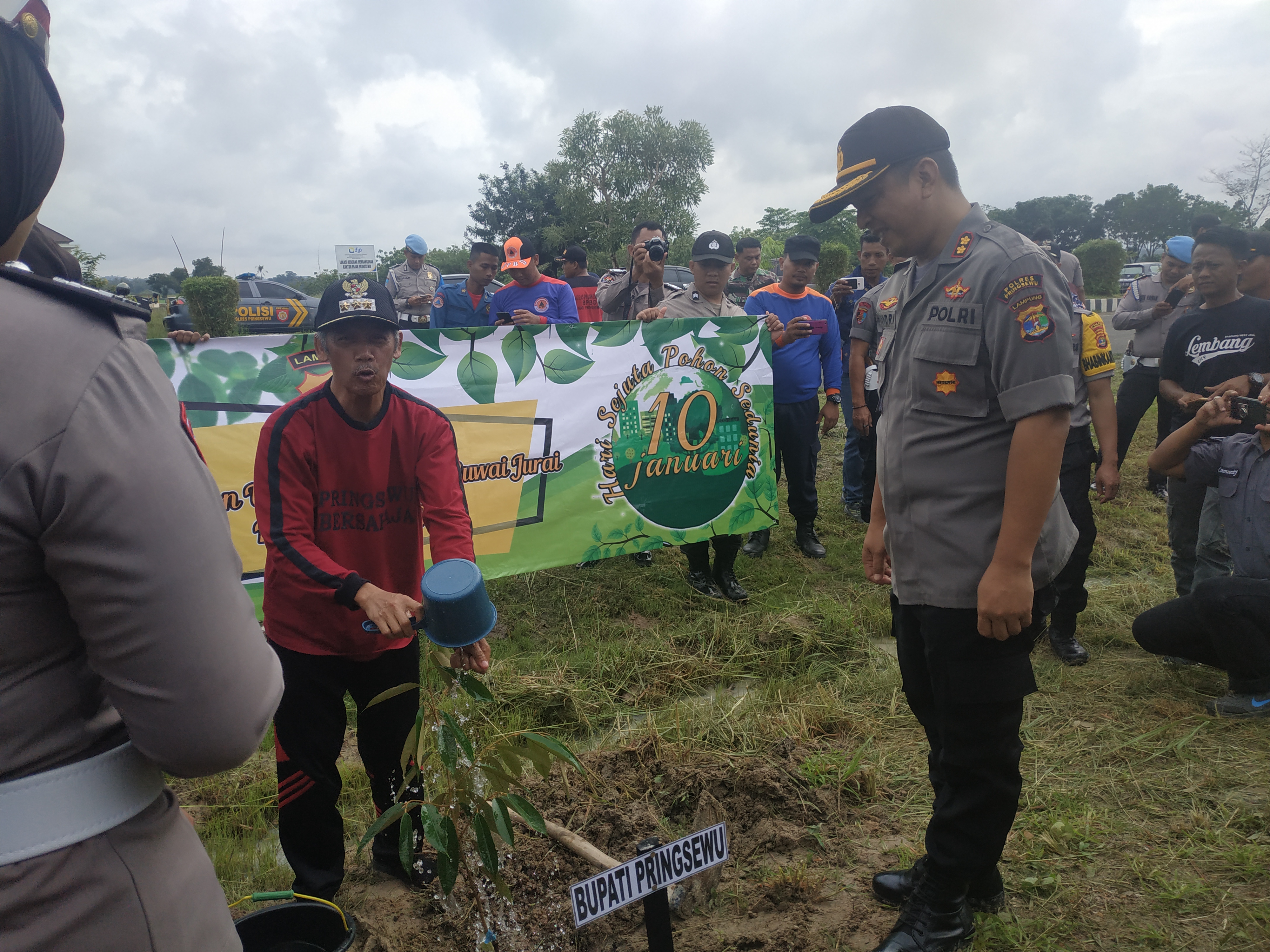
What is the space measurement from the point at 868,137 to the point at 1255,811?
8.50 feet

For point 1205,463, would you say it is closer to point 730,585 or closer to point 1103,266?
point 730,585

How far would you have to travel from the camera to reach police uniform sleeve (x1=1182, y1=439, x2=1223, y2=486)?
342 centimetres

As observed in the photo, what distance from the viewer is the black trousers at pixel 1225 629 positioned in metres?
3.14

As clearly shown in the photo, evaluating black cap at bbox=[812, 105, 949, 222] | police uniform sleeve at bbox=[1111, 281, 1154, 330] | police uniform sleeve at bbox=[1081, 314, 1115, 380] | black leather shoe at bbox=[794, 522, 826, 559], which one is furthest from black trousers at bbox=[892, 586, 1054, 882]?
police uniform sleeve at bbox=[1111, 281, 1154, 330]

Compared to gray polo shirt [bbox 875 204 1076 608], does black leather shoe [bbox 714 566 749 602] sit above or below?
below

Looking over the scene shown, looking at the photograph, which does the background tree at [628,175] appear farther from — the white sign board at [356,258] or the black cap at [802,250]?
the black cap at [802,250]

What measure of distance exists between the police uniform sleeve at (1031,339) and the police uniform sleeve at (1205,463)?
2.30m

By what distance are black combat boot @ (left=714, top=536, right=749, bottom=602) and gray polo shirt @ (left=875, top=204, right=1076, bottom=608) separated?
2.78 m

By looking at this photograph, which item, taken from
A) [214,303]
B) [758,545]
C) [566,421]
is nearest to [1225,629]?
[758,545]

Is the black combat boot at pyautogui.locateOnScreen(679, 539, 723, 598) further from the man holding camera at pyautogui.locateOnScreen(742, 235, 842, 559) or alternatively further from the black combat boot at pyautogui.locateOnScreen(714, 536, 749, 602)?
the man holding camera at pyautogui.locateOnScreen(742, 235, 842, 559)

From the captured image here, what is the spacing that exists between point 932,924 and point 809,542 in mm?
3541

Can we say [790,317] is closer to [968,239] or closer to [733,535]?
[733,535]

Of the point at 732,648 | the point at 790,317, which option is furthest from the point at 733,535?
the point at 790,317

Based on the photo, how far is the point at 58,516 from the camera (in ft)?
2.48
